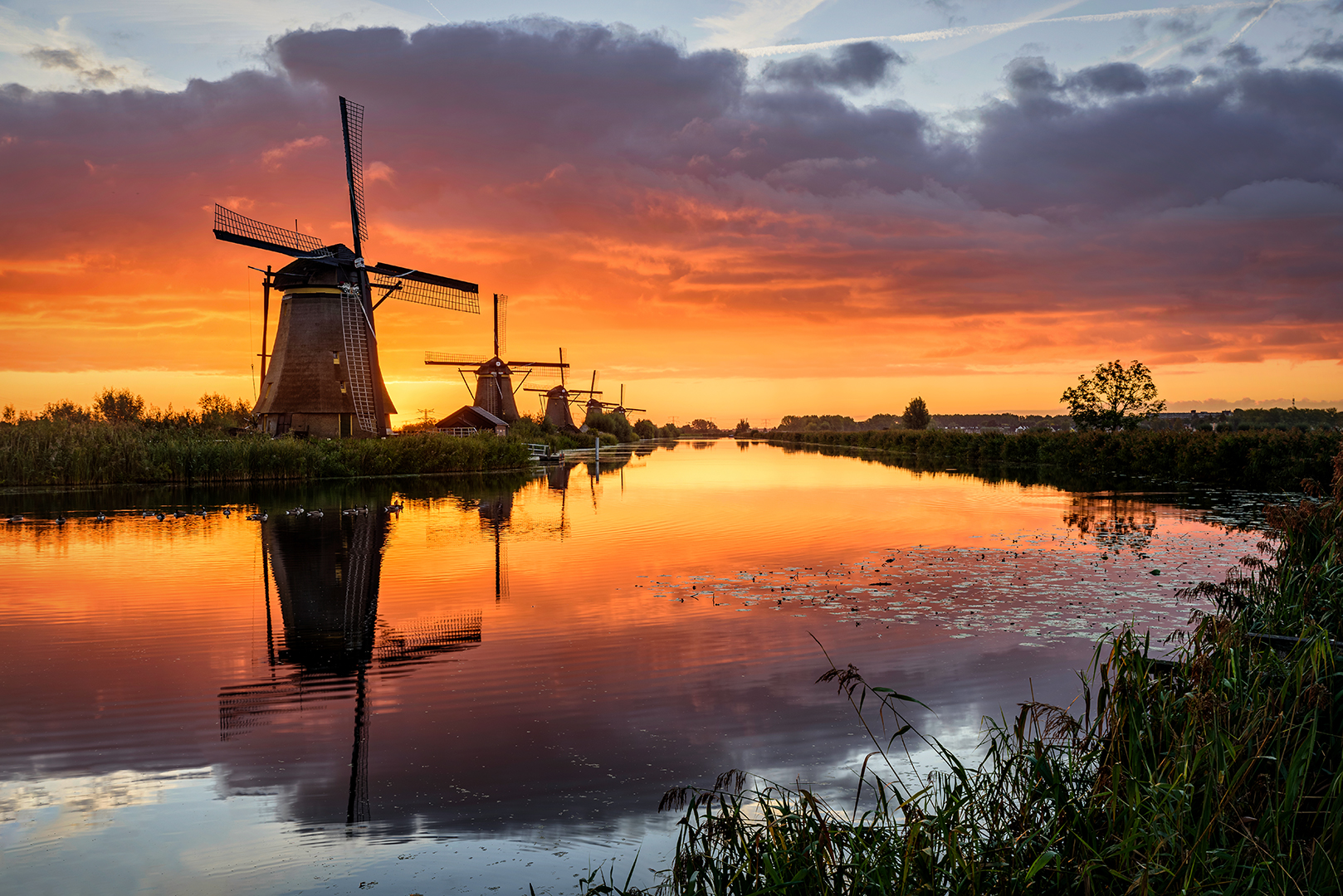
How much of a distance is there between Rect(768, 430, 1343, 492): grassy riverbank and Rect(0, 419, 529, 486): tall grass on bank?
107 feet

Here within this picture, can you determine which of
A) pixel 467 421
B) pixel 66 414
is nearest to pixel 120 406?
pixel 66 414

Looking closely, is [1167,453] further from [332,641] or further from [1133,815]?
[1133,815]

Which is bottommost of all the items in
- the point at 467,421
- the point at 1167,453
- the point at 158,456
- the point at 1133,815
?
the point at 1133,815

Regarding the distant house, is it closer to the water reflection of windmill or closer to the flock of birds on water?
the flock of birds on water

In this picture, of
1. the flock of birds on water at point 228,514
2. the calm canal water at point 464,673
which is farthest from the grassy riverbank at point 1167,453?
the flock of birds on water at point 228,514

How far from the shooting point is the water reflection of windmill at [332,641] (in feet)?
23.5

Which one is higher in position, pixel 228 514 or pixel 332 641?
pixel 228 514

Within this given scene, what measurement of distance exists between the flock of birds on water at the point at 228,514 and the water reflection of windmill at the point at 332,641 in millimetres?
5004

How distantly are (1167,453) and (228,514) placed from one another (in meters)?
41.3

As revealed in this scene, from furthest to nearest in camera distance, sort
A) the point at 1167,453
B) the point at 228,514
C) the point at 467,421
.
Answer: the point at 467,421 < the point at 1167,453 < the point at 228,514

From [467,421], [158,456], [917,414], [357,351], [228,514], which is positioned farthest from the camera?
[917,414]

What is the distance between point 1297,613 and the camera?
236 inches

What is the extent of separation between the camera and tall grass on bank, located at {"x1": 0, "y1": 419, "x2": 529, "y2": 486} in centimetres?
2970

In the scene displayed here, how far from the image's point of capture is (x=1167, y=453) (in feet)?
133
